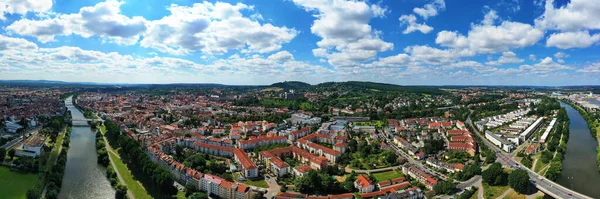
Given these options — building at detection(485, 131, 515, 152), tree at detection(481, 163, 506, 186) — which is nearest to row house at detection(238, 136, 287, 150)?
tree at detection(481, 163, 506, 186)

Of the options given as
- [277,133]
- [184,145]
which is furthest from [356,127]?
[184,145]

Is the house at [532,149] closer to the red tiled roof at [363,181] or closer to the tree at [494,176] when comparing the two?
the tree at [494,176]

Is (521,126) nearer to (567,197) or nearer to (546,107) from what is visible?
(546,107)

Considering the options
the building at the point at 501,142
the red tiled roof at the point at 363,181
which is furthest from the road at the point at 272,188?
the building at the point at 501,142

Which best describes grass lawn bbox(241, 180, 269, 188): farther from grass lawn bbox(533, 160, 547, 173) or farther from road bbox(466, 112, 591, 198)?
grass lawn bbox(533, 160, 547, 173)

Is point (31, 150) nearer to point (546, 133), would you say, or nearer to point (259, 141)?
point (259, 141)
